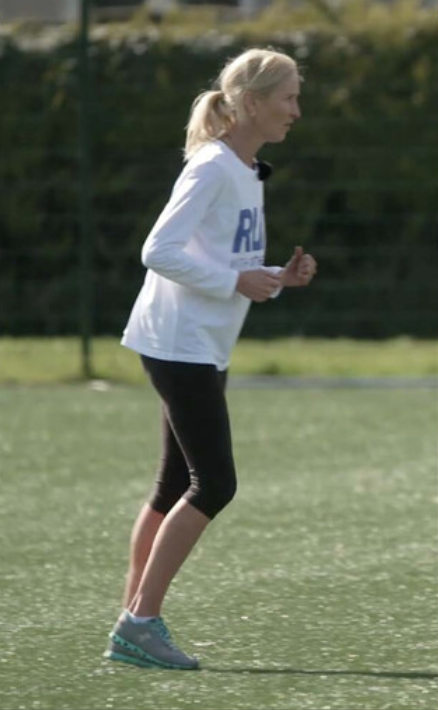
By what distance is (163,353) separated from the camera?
531 cm

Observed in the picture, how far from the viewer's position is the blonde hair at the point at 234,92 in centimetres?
539

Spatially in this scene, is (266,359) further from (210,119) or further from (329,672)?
(329,672)

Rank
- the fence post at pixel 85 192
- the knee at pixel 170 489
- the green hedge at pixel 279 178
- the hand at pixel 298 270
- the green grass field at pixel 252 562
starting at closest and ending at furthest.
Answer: the green grass field at pixel 252 562
the hand at pixel 298 270
the knee at pixel 170 489
the fence post at pixel 85 192
the green hedge at pixel 279 178

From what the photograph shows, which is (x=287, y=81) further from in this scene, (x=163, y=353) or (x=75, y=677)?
(x=75, y=677)

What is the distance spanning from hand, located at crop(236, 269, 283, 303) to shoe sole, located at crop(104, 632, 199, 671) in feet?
3.21

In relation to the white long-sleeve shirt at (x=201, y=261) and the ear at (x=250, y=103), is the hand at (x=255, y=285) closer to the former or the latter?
the white long-sleeve shirt at (x=201, y=261)

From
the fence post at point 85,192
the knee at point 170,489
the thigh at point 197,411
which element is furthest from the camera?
the fence post at point 85,192

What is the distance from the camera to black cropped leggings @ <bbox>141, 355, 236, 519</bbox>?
5.30 m

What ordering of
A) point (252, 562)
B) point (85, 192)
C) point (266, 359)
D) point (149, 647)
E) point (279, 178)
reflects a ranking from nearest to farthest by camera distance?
point (149, 647)
point (252, 562)
point (85, 192)
point (266, 359)
point (279, 178)

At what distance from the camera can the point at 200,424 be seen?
529cm

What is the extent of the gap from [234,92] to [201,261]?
0.49m

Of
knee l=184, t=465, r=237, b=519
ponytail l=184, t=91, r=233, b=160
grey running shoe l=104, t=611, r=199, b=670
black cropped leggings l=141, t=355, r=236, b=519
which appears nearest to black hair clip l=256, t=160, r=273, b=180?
ponytail l=184, t=91, r=233, b=160

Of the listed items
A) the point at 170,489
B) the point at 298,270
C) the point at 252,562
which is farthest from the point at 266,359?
the point at 298,270

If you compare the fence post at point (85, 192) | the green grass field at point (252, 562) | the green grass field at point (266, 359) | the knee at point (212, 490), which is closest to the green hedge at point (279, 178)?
the green grass field at point (266, 359)
